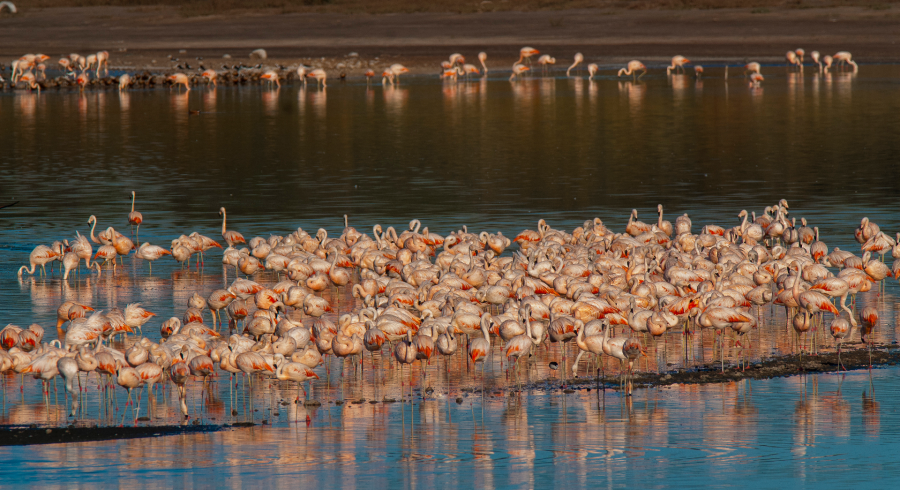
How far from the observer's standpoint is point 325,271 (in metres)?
15.2

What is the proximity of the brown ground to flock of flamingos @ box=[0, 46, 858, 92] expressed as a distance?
2058 millimetres

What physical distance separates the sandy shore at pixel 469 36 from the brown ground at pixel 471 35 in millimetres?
62

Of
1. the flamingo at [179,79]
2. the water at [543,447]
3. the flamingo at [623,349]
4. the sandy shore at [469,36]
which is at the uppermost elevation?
the sandy shore at [469,36]

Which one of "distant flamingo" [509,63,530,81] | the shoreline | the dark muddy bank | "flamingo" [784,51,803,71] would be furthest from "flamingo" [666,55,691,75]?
the dark muddy bank

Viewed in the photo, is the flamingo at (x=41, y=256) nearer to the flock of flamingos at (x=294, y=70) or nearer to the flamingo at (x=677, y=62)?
the flock of flamingos at (x=294, y=70)

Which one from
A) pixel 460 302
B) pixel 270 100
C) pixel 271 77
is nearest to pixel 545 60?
pixel 271 77

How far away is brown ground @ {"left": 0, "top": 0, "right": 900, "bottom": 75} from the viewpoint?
190 ft

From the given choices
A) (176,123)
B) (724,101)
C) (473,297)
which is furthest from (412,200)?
(724,101)

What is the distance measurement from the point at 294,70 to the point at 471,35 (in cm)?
1199

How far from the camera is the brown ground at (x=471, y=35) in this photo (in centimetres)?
5797

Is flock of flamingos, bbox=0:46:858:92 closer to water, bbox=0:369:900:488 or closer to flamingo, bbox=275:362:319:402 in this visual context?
water, bbox=0:369:900:488

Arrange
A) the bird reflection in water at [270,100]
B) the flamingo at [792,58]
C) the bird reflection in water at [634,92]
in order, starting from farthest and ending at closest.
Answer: the flamingo at [792,58] → the bird reflection in water at [270,100] → the bird reflection in water at [634,92]

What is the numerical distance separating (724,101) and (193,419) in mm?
34420

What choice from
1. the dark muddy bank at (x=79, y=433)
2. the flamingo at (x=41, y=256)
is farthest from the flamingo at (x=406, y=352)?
the flamingo at (x=41, y=256)
